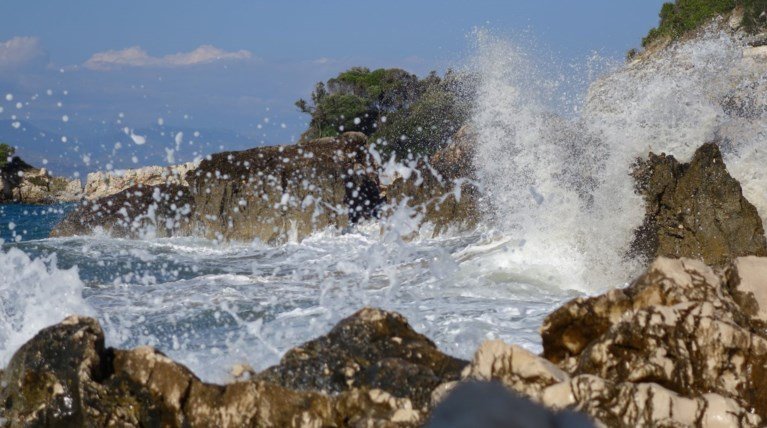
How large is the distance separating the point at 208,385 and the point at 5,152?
167 feet

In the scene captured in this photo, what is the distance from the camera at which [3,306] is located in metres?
6.24

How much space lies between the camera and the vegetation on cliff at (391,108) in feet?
119

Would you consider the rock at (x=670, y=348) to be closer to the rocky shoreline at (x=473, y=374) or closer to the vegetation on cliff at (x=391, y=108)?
the rocky shoreline at (x=473, y=374)

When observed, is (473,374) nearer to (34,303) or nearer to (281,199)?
(34,303)

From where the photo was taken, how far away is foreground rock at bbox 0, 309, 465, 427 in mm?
3602

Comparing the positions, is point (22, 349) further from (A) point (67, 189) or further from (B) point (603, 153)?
(A) point (67, 189)

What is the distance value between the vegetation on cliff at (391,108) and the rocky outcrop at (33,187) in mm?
13286

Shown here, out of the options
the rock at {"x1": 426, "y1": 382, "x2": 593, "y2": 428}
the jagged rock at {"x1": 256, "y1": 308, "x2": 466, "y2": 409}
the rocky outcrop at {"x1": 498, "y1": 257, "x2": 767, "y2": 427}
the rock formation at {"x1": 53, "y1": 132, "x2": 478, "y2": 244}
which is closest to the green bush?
the rock formation at {"x1": 53, "y1": 132, "x2": 478, "y2": 244}

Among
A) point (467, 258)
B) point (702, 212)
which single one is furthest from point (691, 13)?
point (702, 212)

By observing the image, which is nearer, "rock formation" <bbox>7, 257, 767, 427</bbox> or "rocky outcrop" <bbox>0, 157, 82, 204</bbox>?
"rock formation" <bbox>7, 257, 767, 427</bbox>

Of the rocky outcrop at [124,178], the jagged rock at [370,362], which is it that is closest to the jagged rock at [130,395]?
the jagged rock at [370,362]

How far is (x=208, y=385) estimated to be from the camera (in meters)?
3.80

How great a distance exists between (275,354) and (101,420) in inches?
102

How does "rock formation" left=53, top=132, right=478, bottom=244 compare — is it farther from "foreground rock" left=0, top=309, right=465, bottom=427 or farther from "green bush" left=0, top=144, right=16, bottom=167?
"green bush" left=0, top=144, right=16, bottom=167
